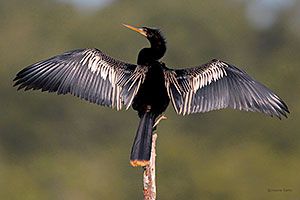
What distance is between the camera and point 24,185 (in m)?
30.5

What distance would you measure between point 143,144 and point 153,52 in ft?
4.26

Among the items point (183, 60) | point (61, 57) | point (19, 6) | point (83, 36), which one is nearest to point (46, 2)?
point (19, 6)

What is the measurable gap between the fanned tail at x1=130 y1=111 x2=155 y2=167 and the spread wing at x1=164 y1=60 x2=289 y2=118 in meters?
0.55

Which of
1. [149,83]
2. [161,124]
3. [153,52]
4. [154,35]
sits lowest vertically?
[149,83]

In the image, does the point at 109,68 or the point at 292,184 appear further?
the point at 292,184

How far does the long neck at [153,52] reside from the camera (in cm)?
1137

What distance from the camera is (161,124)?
1324 inches

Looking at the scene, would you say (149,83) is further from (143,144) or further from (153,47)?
(143,144)

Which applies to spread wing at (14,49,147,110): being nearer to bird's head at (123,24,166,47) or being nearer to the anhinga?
the anhinga

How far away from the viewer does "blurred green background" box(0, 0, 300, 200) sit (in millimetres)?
30391

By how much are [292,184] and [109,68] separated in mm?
18264

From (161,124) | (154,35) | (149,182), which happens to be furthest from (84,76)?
(161,124)

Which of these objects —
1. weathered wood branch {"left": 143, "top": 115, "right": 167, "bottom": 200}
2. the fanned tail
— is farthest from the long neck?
weathered wood branch {"left": 143, "top": 115, "right": 167, "bottom": 200}

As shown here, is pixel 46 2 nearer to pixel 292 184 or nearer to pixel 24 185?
pixel 24 185
